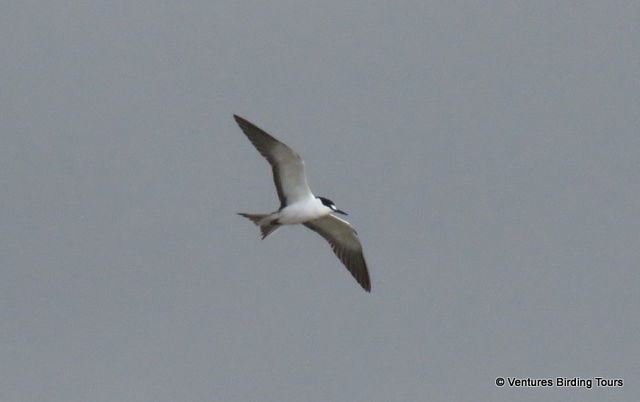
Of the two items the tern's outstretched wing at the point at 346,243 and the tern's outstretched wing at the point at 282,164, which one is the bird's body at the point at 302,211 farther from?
the tern's outstretched wing at the point at 346,243

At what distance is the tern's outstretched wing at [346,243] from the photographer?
32625mm

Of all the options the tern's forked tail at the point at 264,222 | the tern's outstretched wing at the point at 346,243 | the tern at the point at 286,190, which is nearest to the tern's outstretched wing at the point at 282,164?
the tern at the point at 286,190

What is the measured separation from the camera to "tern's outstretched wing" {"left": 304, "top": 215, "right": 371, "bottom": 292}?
32625 millimetres

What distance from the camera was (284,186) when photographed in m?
30.4

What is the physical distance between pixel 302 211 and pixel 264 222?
79 cm

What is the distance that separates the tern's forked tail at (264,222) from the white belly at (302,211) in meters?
0.19

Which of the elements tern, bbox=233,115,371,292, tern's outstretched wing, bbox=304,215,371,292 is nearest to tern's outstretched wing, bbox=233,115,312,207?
tern, bbox=233,115,371,292

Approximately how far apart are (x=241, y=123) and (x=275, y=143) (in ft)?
3.16

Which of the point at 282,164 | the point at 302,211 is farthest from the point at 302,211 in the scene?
the point at 282,164

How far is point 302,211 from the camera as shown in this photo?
30.5 metres

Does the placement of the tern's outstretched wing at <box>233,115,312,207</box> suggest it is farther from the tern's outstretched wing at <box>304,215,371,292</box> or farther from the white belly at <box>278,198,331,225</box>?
the tern's outstretched wing at <box>304,215,371,292</box>

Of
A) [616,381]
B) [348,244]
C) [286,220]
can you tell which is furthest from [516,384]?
[286,220]

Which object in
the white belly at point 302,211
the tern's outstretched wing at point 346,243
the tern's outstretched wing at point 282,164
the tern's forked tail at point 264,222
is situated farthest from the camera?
the tern's outstretched wing at point 346,243

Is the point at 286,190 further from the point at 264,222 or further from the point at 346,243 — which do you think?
the point at 346,243
